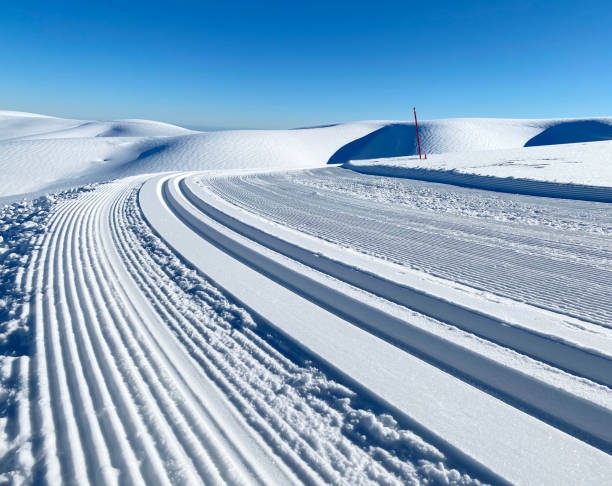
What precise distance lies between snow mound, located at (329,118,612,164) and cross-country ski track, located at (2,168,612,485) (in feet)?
169

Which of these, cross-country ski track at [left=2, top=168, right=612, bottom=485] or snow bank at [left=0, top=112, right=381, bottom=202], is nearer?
cross-country ski track at [left=2, top=168, right=612, bottom=485]

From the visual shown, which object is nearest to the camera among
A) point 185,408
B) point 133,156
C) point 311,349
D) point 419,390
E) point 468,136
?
point 185,408

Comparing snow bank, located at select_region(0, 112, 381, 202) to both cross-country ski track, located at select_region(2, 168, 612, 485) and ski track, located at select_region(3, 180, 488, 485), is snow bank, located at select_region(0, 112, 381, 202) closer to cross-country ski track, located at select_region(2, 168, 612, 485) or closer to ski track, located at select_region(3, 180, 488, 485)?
cross-country ski track, located at select_region(2, 168, 612, 485)

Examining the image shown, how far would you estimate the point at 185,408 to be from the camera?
275 cm

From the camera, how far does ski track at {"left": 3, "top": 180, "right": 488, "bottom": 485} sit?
2.26 m

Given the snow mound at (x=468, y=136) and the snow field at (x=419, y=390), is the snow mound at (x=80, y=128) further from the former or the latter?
the snow field at (x=419, y=390)

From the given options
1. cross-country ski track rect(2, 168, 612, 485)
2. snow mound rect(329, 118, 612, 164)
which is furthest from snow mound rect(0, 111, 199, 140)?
cross-country ski track rect(2, 168, 612, 485)

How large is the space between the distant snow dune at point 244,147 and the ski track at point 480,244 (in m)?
13.1

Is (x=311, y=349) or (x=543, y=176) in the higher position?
(x=543, y=176)

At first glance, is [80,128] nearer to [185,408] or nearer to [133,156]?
[133,156]

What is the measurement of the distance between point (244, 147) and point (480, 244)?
4040 cm

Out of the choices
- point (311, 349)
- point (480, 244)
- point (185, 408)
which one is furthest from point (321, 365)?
point (480, 244)

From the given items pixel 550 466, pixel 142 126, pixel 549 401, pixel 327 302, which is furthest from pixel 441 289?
pixel 142 126

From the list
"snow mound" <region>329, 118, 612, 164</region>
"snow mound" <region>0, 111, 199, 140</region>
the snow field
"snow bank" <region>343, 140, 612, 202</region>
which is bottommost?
the snow field
